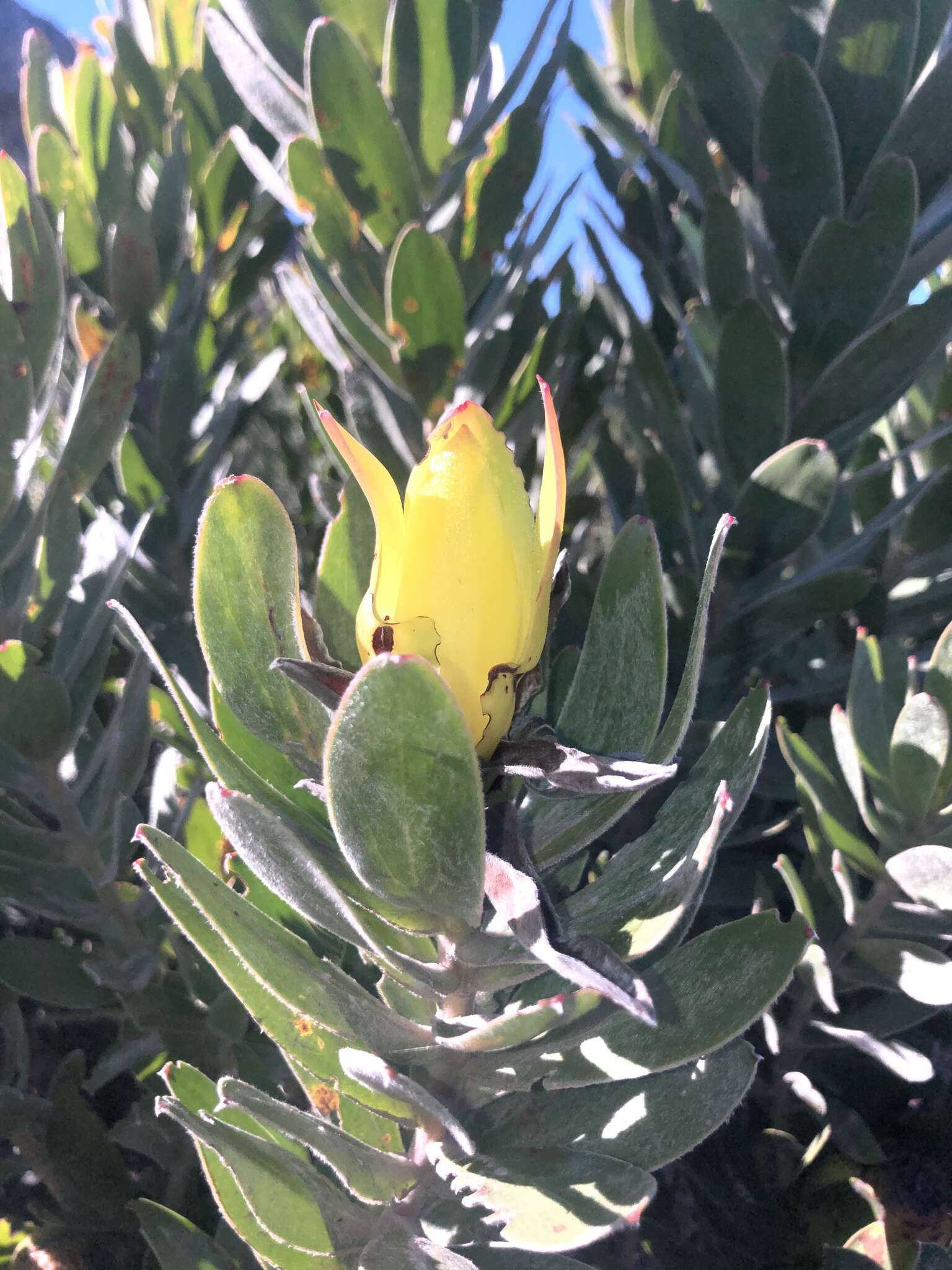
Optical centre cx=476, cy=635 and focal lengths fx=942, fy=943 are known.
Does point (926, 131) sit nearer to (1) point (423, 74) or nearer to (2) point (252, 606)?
(1) point (423, 74)

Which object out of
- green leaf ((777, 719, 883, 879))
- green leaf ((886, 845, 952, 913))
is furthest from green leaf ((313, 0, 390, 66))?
green leaf ((886, 845, 952, 913))

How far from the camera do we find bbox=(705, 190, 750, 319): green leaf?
858 millimetres

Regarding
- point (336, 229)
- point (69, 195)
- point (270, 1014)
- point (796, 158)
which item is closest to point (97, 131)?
point (69, 195)

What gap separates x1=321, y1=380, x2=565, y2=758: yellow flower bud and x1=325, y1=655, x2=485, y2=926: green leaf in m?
0.05

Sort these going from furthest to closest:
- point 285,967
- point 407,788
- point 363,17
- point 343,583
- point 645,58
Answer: point 645,58
point 363,17
point 343,583
point 285,967
point 407,788

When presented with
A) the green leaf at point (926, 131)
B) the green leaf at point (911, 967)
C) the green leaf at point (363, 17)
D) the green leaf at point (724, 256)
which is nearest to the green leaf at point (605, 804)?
the green leaf at point (911, 967)

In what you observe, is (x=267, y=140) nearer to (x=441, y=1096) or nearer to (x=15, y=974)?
(x=15, y=974)

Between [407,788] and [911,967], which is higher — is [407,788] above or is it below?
above

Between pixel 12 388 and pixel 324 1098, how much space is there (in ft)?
1.91

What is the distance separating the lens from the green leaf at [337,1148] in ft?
1.60

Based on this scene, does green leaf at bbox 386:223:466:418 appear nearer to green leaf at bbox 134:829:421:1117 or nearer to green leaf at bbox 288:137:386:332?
green leaf at bbox 288:137:386:332

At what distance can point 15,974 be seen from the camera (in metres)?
0.80

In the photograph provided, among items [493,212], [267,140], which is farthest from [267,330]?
[493,212]

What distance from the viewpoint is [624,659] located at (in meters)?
0.55
